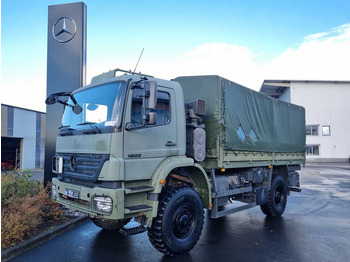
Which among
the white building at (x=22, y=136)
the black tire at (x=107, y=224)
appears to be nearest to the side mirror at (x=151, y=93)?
the black tire at (x=107, y=224)

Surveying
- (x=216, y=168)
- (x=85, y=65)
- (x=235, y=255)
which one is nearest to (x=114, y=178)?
(x=216, y=168)

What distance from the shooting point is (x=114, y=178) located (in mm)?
3723

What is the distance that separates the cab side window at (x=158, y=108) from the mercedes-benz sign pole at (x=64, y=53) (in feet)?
12.4

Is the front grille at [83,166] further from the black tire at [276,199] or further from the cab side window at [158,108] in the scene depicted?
the black tire at [276,199]

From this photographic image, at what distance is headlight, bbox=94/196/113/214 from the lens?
367 cm

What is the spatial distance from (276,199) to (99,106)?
5.63 m

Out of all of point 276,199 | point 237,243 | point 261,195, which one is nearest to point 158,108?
point 237,243

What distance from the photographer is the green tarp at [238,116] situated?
5.29m

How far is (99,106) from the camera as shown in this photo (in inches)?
168

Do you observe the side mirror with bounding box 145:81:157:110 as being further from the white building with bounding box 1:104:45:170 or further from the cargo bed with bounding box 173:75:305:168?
the white building with bounding box 1:104:45:170

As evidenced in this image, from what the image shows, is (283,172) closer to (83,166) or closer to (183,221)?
(183,221)

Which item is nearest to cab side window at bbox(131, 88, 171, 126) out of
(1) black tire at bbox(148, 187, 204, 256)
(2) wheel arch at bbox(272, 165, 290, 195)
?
(1) black tire at bbox(148, 187, 204, 256)

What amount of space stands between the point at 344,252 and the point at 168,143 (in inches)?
147

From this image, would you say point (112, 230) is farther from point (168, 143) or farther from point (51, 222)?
point (168, 143)
